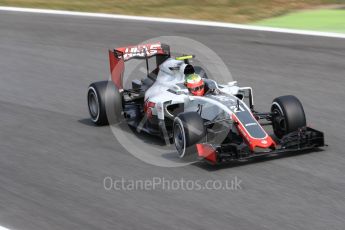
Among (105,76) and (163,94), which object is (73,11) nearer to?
(105,76)

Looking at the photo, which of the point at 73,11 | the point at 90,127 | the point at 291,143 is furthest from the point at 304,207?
the point at 73,11

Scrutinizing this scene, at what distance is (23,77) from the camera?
15250mm

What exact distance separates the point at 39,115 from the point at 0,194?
12.0ft

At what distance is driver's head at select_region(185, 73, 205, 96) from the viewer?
10.3m

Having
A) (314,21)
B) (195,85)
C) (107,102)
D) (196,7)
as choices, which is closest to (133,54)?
(107,102)

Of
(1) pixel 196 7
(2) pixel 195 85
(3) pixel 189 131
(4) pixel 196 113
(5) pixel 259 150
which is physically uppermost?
(2) pixel 195 85

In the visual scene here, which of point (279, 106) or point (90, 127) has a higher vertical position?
point (279, 106)

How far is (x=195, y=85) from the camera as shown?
10320mm

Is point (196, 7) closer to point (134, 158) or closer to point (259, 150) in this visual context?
point (134, 158)

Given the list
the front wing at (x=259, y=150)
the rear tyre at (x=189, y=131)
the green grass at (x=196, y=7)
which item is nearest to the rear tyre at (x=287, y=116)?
the front wing at (x=259, y=150)

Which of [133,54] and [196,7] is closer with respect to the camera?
[133,54]

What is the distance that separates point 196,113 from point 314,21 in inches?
376

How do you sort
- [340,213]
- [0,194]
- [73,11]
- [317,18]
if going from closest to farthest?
[340,213] → [0,194] → [317,18] → [73,11]

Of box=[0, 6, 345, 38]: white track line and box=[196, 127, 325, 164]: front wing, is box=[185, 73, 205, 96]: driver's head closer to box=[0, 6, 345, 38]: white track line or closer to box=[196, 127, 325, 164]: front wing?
box=[196, 127, 325, 164]: front wing
